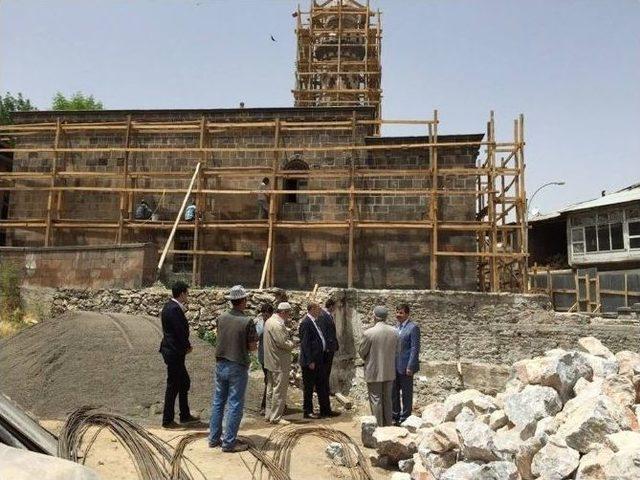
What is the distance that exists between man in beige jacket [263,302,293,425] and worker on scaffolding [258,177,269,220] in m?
7.12

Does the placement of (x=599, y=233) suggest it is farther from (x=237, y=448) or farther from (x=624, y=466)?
(x=237, y=448)

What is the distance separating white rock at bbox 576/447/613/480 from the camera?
4137 mm

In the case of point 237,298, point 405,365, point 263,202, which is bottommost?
point 405,365

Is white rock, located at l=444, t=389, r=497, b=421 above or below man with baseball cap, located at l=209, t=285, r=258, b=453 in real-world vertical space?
below

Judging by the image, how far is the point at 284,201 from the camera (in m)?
15.0

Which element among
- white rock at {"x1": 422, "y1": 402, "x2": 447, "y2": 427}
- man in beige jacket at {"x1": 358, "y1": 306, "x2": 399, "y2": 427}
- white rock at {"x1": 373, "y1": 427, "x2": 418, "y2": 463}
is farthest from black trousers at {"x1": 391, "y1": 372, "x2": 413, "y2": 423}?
white rock at {"x1": 373, "y1": 427, "x2": 418, "y2": 463}

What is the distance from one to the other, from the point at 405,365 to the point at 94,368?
479cm

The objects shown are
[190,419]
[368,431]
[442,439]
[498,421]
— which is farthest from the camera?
[190,419]

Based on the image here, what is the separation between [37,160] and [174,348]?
12596mm

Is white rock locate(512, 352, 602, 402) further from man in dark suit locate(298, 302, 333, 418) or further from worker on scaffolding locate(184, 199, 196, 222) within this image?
worker on scaffolding locate(184, 199, 196, 222)

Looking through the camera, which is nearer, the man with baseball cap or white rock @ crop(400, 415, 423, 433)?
the man with baseball cap

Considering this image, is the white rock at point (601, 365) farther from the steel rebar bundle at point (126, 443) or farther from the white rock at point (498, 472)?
the steel rebar bundle at point (126, 443)

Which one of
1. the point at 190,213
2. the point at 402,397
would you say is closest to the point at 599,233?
the point at 190,213

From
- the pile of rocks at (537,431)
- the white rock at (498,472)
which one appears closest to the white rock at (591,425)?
the pile of rocks at (537,431)
